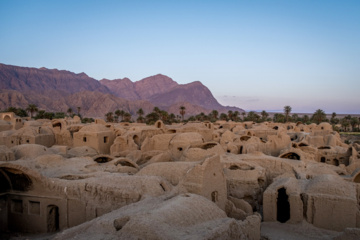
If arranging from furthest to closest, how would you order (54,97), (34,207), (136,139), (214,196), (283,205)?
(54,97) < (136,139) < (283,205) < (34,207) < (214,196)

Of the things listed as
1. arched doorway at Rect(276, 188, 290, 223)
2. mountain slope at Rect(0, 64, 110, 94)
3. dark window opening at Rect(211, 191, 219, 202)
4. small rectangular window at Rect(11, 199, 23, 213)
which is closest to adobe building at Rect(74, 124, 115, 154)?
small rectangular window at Rect(11, 199, 23, 213)

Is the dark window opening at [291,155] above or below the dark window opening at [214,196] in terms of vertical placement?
above

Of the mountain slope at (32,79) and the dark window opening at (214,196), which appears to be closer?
the dark window opening at (214,196)

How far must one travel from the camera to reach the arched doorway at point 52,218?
14.3 m

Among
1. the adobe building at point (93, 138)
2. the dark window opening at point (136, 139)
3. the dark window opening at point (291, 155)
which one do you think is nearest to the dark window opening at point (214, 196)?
the dark window opening at point (291, 155)

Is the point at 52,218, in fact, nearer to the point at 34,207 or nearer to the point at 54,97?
the point at 34,207

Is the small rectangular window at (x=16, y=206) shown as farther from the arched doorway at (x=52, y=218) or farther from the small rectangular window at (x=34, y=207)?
the arched doorway at (x=52, y=218)

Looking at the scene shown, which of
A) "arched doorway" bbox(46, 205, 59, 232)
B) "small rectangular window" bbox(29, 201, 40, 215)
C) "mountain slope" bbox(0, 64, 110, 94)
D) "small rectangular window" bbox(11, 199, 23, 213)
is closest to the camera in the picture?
"arched doorway" bbox(46, 205, 59, 232)

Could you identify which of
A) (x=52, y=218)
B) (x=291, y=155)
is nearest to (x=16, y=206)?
(x=52, y=218)

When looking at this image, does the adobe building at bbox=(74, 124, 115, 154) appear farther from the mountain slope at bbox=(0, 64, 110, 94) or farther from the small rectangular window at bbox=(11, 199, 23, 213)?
the mountain slope at bbox=(0, 64, 110, 94)

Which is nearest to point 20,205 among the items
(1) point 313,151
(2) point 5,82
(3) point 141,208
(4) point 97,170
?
(4) point 97,170

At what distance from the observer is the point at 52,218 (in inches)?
572

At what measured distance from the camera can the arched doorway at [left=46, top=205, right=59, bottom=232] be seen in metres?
14.3

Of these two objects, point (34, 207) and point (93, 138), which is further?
point (93, 138)
